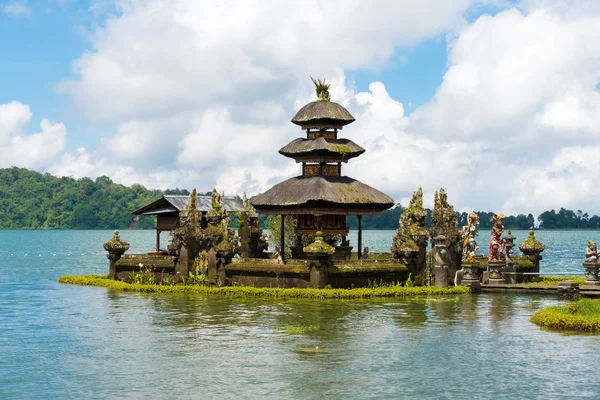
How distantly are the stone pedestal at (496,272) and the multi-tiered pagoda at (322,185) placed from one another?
6669 millimetres

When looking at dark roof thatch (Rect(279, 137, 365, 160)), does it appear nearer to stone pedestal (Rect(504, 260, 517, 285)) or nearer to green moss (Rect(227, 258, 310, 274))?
green moss (Rect(227, 258, 310, 274))

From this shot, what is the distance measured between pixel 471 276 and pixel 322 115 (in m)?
12.3

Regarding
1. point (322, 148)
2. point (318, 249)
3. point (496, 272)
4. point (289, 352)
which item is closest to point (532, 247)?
point (496, 272)

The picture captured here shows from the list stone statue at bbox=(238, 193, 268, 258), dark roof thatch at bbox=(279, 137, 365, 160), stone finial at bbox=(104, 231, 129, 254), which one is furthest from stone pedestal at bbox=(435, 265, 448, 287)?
stone finial at bbox=(104, 231, 129, 254)

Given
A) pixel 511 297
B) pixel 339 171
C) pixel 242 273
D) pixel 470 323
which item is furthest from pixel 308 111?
pixel 470 323

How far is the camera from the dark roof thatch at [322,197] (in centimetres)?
4478

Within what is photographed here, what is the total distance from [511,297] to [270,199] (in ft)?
46.5

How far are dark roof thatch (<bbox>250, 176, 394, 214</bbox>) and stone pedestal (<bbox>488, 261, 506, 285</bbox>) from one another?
659cm

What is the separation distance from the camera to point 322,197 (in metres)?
44.3

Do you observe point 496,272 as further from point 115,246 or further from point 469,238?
point 115,246

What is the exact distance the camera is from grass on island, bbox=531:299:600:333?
2941 centimetres

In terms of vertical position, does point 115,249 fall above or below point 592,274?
above

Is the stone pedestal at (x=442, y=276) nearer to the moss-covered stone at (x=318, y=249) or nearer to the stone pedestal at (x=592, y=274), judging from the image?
the moss-covered stone at (x=318, y=249)

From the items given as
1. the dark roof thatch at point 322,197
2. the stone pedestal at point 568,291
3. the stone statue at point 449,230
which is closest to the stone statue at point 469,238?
the stone statue at point 449,230
